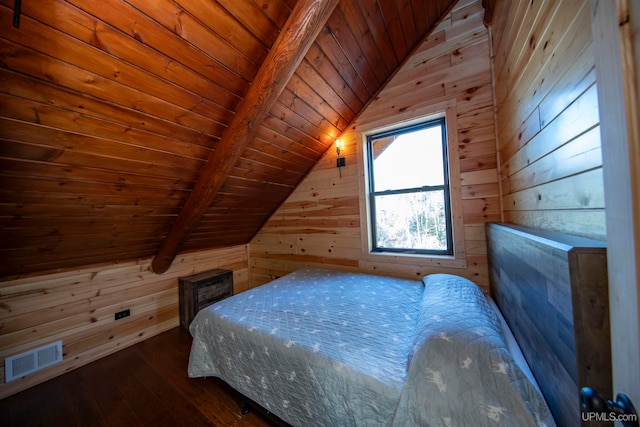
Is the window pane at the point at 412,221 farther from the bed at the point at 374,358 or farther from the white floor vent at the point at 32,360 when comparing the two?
the white floor vent at the point at 32,360

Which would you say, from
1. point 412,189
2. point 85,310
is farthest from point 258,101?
point 85,310

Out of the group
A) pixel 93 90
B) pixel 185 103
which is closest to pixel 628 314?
pixel 185 103

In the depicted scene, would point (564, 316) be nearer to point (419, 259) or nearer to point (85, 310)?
point (419, 259)

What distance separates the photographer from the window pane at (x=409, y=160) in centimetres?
223

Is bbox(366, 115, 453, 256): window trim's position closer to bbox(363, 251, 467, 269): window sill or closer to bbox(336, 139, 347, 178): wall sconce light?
bbox(363, 251, 467, 269): window sill

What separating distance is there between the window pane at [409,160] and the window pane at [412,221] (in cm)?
14

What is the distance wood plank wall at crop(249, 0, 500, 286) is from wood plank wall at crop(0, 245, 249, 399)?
1704 mm

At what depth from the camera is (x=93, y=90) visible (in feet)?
3.99

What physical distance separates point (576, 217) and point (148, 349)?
3336 millimetres

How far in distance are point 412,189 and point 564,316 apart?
1834 mm

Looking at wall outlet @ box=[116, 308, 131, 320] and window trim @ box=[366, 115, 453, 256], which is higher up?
window trim @ box=[366, 115, 453, 256]

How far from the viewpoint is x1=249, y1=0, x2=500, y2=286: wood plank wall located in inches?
75.0

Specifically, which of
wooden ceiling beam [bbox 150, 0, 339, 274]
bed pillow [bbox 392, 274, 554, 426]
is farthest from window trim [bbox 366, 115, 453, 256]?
wooden ceiling beam [bbox 150, 0, 339, 274]

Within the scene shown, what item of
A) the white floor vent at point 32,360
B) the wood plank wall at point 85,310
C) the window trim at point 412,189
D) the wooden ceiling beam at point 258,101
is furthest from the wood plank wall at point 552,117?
the white floor vent at point 32,360
